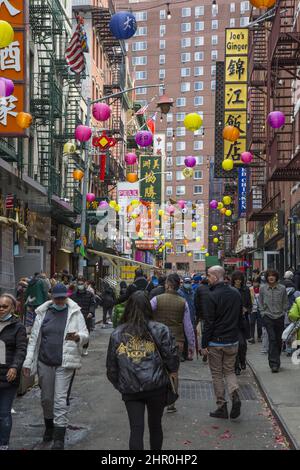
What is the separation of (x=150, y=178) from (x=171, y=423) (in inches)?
1603

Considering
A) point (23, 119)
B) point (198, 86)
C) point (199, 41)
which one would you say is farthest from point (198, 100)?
point (23, 119)

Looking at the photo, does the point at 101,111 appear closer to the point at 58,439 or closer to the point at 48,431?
the point at 48,431

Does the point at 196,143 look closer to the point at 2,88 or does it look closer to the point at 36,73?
the point at 36,73

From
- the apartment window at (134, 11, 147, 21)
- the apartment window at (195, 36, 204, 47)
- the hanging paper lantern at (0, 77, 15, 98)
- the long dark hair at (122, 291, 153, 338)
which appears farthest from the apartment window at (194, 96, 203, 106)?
the long dark hair at (122, 291, 153, 338)

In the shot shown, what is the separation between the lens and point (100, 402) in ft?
32.8

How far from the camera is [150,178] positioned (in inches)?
1916

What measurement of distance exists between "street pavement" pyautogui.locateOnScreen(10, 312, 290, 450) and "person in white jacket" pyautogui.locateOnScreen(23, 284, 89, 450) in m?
0.57

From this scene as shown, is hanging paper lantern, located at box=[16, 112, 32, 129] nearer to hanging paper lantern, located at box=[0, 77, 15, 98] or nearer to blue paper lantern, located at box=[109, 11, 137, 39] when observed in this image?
hanging paper lantern, located at box=[0, 77, 15, 98]

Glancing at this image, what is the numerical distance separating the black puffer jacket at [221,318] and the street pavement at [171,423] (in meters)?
1.05

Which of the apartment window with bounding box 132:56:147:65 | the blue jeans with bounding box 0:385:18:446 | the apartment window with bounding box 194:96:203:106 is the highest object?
the apartment window with bounding box 132:56:147:65

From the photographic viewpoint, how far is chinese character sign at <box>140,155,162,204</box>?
48.5m

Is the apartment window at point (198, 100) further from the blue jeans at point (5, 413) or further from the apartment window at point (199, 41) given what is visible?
the blue jeans at point (5, 413)

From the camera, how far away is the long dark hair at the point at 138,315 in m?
5.69

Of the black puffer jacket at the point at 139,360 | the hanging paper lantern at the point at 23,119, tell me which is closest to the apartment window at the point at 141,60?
A: the hanging paper lantern at the point at 23,119
